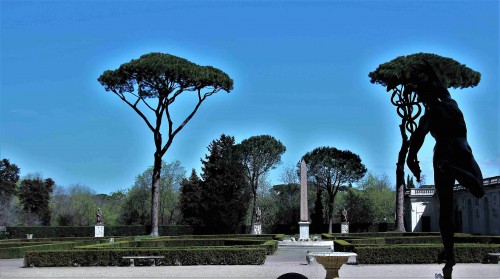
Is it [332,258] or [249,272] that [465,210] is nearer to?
[249,272]

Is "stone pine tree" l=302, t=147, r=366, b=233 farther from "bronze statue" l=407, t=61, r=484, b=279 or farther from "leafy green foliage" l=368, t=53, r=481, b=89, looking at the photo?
"bronze statue" l=407, t=61, r=484, b=279

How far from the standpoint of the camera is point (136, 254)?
70.8ft

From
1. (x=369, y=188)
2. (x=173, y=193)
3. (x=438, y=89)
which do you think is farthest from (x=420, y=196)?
(x=438, y=89)

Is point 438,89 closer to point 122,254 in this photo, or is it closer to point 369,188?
point 122,254

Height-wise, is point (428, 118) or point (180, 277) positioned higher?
point (428, 118)

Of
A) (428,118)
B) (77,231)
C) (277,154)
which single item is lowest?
(77,231)

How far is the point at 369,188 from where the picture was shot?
76.6 metres

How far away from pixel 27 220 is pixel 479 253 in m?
53.5

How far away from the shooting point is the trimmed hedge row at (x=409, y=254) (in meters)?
20.9

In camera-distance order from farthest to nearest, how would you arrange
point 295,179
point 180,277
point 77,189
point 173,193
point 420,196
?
point 77,189, point 295,179, point 173,193, point 420,196, point 180,277

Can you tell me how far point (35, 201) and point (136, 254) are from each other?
46.6 meters

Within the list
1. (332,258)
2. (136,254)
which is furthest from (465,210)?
(332,258)

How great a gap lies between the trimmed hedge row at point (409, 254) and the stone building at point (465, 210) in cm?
2340

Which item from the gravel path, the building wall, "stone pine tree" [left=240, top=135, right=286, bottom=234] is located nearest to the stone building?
the building wall
